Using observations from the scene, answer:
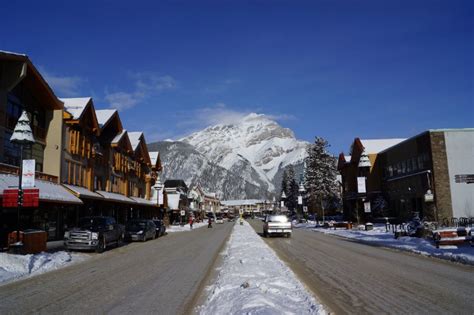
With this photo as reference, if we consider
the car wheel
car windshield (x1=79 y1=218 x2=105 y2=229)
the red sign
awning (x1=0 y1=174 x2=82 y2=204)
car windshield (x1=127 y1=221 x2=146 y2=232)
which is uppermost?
awning (x1=0 y1=174 x2=82 y2=204)

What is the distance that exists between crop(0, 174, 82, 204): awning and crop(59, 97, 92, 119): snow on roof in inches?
260

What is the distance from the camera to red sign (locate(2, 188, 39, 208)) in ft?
62.0

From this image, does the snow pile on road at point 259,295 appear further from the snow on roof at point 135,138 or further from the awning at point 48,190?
the snow on roof at point 135,138

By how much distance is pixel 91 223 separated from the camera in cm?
2355

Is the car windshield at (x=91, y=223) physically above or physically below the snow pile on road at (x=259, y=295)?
above

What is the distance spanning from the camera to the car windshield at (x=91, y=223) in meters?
23.2

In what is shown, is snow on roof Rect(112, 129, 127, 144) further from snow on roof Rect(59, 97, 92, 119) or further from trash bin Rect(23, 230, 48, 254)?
trash bin Rect(23, 230, 48, 254)

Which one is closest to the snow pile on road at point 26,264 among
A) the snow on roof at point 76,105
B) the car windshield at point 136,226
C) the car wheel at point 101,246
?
the car wheel at point 101,246

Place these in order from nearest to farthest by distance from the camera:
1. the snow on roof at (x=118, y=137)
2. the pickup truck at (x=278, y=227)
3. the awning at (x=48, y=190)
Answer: the awning at (x=48, y=190) < the pickup truck at (x=278, y=227) < the snow on roof at (x=118, y=137)

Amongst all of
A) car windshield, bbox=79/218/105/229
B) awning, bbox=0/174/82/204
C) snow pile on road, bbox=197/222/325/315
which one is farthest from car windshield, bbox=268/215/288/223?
snow pile on road, bbox=197/222/325/315

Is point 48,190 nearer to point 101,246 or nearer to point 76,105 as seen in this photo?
point 101,246

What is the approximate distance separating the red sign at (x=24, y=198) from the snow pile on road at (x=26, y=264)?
2493mm

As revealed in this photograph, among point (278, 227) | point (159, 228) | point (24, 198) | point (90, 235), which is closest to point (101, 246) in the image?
point (90, 235)

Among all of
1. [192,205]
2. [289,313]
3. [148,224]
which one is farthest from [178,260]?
[192,205]
